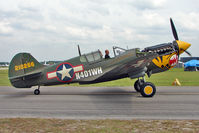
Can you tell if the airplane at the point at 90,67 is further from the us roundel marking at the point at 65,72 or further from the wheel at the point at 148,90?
the wheel at the point at 148,90

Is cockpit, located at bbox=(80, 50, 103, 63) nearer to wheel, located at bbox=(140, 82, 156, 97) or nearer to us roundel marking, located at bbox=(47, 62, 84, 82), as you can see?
us roundel marking, located at bbox=(47, 62, 84, 82)

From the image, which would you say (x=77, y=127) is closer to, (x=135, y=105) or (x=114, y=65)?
(x=135, y=105)

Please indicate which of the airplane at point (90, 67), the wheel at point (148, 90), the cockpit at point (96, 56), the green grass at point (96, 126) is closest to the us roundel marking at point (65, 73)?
the airplane at point (90, 67)

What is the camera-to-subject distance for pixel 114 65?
1116 cm

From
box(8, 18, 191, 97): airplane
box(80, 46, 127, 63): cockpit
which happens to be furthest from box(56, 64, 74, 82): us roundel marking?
box(80, 46, 127, 63): cockpit

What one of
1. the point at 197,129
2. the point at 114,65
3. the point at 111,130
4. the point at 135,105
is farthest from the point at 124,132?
the point at 114,65

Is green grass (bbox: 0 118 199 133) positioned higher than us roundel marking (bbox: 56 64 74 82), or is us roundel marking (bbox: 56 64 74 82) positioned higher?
us roundel marking (bbox: 56 64 74 82)

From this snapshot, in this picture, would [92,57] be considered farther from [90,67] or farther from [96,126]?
[96,126]

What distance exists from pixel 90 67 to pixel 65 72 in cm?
142

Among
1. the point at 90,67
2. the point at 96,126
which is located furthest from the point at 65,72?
the point at 96,126

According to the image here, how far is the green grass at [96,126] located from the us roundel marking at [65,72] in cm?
538

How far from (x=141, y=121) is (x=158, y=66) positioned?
5.92m

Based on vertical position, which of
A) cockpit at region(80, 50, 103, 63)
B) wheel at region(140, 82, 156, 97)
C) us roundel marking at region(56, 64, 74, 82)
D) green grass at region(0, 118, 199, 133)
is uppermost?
cockpit at region(80, 50, 103, 63)

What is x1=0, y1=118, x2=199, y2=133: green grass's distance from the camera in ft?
16.8
